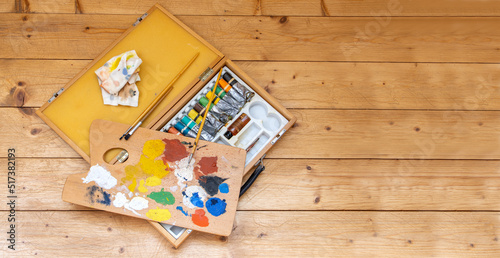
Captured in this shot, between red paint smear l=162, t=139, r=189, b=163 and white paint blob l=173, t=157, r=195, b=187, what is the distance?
0.01 meters

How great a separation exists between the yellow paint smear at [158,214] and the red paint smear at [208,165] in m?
0.15

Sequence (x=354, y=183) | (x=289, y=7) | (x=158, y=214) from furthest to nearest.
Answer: (x=289, y=7) → (x=354, y=183) → (x=158, y=214)

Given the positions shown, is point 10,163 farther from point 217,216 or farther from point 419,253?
point 419,253

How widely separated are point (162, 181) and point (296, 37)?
627 millimetres

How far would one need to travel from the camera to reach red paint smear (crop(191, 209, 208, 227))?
1052 millimetres

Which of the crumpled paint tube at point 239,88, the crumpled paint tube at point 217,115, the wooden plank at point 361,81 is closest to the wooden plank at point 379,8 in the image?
the wooden plank at point 361,81

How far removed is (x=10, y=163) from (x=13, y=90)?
225 mm

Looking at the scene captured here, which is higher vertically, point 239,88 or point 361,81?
point 361,81

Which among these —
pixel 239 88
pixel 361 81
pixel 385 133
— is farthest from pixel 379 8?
pixel 239 88

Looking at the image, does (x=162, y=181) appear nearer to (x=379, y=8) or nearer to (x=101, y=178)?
(x=101, y=178)

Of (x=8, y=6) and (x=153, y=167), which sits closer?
(x=153, y=167)

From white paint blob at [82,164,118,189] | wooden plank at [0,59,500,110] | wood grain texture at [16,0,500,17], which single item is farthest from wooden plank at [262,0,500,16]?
white paint blob at [82,164,118,189]

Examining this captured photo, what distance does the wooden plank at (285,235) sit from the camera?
1097 millimetres

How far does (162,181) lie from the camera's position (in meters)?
1.06
